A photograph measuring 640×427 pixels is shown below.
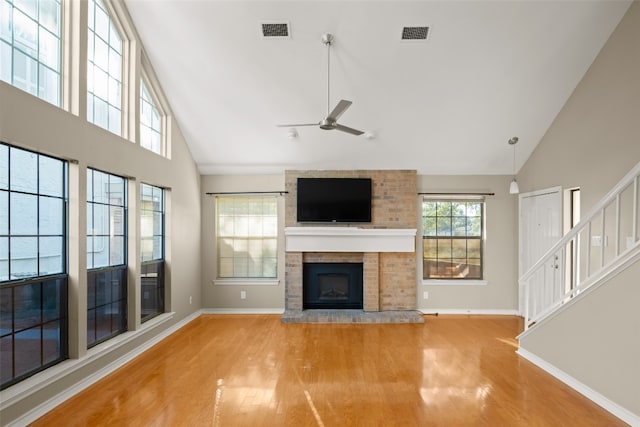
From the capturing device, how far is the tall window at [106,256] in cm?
358

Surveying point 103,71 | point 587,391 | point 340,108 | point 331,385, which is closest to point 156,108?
point 103,71

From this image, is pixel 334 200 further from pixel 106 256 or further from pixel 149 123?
pixel 106 256

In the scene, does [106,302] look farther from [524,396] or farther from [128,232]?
[524,396]

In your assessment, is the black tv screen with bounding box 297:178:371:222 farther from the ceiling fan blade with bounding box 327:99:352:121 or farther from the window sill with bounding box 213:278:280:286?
the ceiling fan blade with bounding box 327:99:352:121

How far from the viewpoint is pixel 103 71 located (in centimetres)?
376

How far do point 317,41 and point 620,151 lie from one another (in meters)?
3.47

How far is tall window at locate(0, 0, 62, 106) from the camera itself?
2.65 metres

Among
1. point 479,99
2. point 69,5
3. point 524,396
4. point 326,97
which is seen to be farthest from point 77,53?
point 524,396

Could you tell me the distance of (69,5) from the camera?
3246 mm

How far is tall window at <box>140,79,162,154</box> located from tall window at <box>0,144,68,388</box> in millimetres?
1551

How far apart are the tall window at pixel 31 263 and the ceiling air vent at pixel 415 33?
Result: 3.60m

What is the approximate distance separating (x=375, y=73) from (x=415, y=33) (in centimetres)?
66

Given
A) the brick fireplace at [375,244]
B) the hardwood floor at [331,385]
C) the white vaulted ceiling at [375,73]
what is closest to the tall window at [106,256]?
the hardwood floor at [331,385]

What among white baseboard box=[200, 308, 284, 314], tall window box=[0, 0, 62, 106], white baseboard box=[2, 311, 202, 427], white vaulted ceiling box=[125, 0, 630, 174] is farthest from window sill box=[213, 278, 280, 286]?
tall window box=[0, 0, 62, 106]
